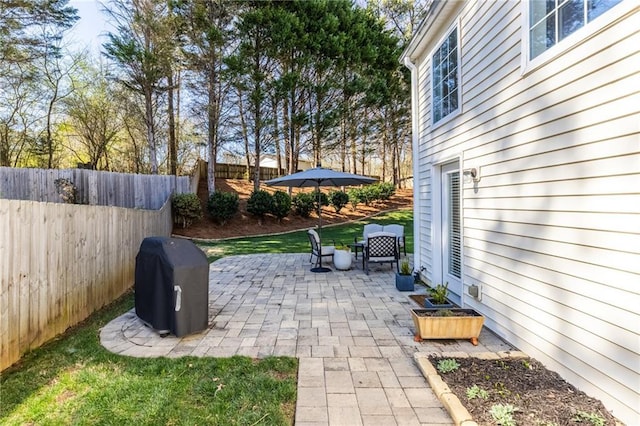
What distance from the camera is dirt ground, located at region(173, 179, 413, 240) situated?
1231 centimetres

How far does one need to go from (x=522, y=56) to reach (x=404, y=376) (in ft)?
9.57

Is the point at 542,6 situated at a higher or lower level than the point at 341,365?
higher

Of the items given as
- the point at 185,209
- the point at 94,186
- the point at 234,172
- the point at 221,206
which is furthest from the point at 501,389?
the point at 234,172

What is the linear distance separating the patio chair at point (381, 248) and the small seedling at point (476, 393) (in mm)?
4055

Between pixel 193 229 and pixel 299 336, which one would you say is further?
pixel 193 229

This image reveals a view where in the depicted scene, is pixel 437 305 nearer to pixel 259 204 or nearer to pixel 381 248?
pixel 381 248

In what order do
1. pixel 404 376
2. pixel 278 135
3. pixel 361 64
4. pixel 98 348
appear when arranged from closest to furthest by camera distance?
pixel 404 376 < pixel 98 348 < pixel 278 135 < pixel 361 64

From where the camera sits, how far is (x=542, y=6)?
9.36 ft

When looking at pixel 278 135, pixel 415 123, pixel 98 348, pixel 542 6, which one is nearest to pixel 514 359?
pixel 542 6

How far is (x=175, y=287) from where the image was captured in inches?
135

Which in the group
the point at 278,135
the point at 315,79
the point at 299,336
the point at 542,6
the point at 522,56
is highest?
the point at 315,79

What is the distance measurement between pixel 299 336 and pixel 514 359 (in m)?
2.00

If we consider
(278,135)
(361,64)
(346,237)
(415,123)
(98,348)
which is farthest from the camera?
(361,64)

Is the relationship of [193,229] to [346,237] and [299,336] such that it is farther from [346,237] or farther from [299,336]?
[299,336]
